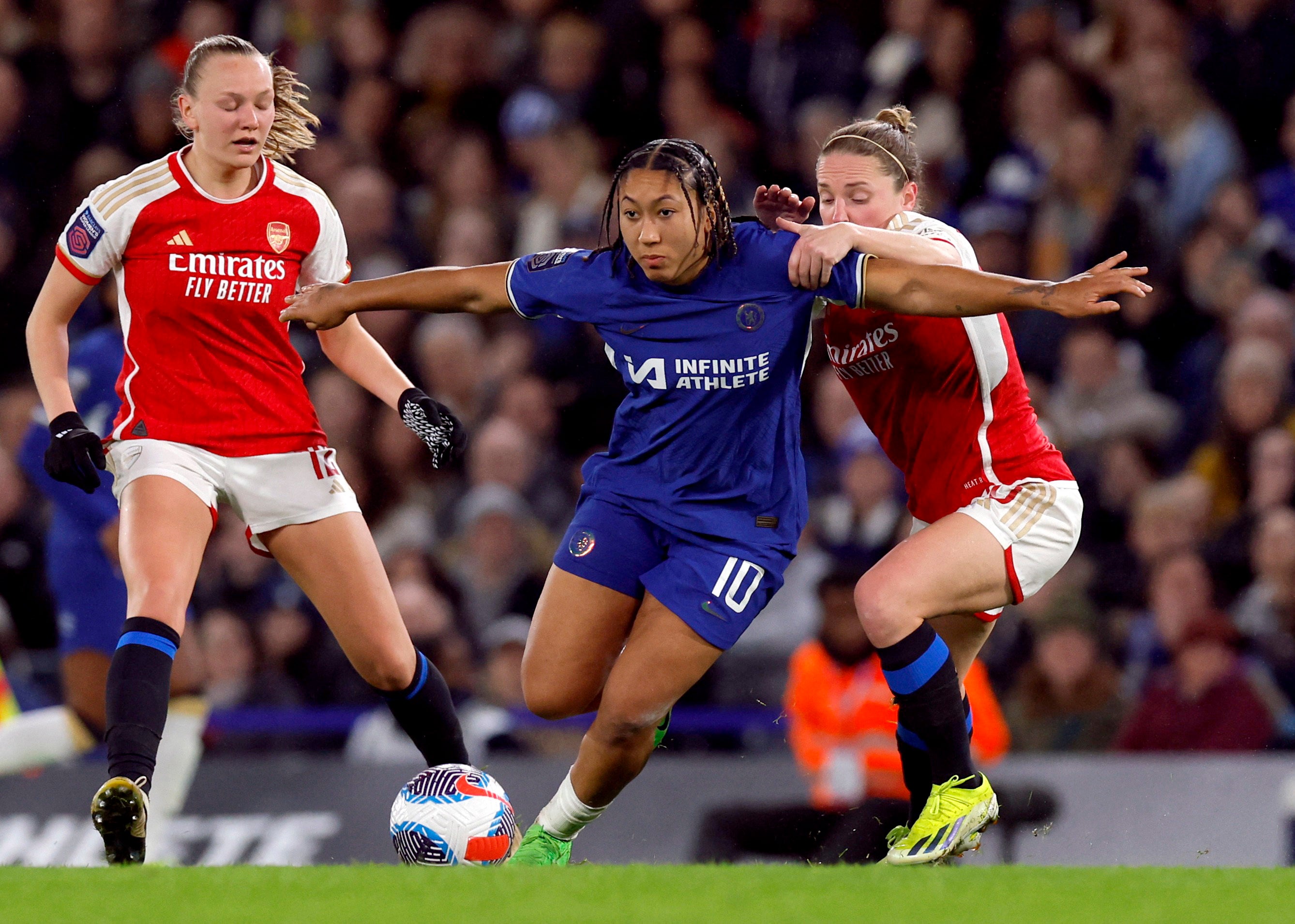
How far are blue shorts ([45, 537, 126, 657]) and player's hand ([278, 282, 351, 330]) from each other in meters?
2.47

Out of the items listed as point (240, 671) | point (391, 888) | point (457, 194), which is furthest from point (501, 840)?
point (457, 194)

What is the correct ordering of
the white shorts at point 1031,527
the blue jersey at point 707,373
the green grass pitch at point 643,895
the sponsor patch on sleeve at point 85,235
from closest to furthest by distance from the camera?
the green grass pitch at point 643,895, the blue jersey at point 707,373, the white shorts at point 1031,527, the sponsor patch on sleeve at point 85,235

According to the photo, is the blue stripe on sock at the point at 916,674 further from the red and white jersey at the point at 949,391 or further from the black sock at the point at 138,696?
the black sock at the point at 138,696

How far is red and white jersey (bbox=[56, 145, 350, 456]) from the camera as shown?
4816 mm

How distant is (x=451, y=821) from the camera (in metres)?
4.89

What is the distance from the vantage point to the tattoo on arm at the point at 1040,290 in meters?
4.16

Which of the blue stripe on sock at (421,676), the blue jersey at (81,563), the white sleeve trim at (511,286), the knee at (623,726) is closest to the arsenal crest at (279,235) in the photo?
the white sleeve trim at (511,286)

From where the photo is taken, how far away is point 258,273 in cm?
490

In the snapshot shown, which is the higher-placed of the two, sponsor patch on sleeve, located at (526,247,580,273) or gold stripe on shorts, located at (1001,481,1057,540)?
sponsor patch on sleeve, located at (526,247,580,273)

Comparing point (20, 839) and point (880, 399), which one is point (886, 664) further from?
point (20, 839)

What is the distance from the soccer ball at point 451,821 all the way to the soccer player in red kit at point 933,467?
3.73 feet

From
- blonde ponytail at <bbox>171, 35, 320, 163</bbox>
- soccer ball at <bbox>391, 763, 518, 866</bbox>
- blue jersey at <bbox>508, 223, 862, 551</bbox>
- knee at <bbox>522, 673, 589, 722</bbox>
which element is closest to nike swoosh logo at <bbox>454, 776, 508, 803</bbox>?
soccer ball at <bbox>391, 763, 518, 866</bbox>

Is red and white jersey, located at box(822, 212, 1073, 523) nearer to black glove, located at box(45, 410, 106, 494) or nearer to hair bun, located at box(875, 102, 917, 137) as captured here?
hair bun, located at box(875, 102, 917, 137)

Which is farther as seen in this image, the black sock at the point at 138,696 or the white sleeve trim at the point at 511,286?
the white sleeve trim at the point at 511,286
